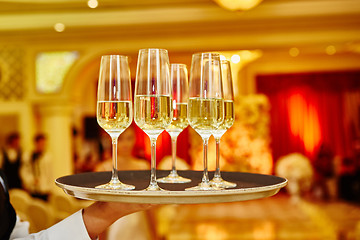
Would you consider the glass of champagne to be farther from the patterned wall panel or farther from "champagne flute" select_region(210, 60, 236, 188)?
the patterned wall panel

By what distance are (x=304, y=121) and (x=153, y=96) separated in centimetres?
1087

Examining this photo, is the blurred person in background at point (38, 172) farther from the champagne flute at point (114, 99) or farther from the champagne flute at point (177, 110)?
the champagne flute at point (114, 99)

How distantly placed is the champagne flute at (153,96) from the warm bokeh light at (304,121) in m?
10.8

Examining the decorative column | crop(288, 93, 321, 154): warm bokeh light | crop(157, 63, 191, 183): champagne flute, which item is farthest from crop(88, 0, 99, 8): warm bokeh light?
crop(288, 93, 321, 154): warm bokeh light

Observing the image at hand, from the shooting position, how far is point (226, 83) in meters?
1.30

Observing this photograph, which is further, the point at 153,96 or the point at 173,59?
the point at 173,59

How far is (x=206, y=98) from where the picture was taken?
1.16m

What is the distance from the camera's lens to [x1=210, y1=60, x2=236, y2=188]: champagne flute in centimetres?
117

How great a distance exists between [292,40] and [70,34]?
10.3 ft

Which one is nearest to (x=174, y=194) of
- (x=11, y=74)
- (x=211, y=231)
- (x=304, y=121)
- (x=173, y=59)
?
(x=211, y=231)

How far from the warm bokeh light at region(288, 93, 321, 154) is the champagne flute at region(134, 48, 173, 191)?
10759 mm

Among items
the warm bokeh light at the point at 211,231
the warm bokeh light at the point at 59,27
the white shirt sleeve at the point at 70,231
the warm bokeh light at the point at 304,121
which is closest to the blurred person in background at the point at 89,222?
the white shirt sleeve at the point at 70,231

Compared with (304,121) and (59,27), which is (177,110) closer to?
(59,27)

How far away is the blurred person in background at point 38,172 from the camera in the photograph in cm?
589
